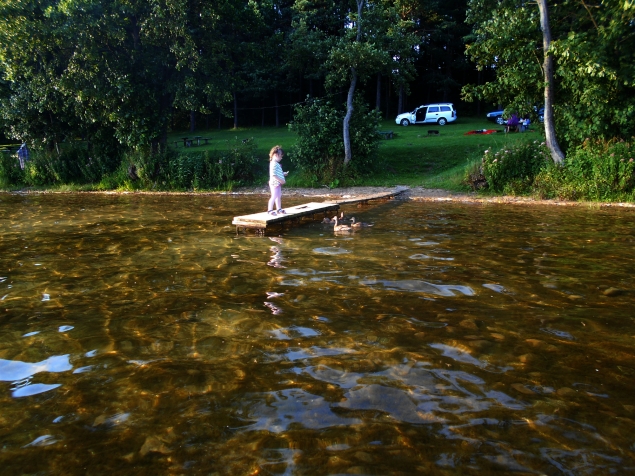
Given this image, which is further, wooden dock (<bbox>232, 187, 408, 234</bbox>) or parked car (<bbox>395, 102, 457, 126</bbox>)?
parked car (<bbox>395, 102, 457, 126</bbox>)

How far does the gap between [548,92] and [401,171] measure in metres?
6.48

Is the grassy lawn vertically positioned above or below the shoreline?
above

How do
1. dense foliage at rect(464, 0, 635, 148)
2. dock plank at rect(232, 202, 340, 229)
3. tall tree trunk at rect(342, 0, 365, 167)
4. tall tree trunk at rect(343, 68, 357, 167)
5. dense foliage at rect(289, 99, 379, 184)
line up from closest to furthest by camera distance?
dock plank at rect(232, 202, 340, 229)
dense foliage at rect(464, 0, 635, 148)
tall tree trunk at rect(342, 0, 365, 167)
tall tree trunk at rect(343, 68, 357, 167)
dense foliage at rect(289, 99, 379, 184)

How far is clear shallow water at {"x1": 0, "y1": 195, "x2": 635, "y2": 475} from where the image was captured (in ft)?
11.7

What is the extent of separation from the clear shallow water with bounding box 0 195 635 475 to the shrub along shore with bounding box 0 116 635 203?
7060 millimetres

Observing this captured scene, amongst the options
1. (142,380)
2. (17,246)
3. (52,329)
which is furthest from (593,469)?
(17,246)

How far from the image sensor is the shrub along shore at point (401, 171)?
15.8 m

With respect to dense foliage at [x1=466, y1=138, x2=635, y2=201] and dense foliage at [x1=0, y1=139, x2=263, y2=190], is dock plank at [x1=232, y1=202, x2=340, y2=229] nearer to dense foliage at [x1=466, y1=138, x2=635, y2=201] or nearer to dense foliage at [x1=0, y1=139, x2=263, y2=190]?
dense foliage at [x1=466, y1=138, x2=635, y2=201]

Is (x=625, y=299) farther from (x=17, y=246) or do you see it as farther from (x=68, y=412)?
(x=17, y=246)

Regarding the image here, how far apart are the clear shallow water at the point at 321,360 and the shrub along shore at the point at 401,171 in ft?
23.2

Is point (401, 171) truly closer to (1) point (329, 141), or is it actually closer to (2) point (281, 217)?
(1) point (329, 141)

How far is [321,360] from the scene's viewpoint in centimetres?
487

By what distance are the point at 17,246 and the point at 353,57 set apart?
13.1 metres

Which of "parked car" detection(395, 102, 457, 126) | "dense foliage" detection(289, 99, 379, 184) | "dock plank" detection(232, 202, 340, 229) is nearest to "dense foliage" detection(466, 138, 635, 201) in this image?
"dense foliage" detection(289, 99, 379, 184)
